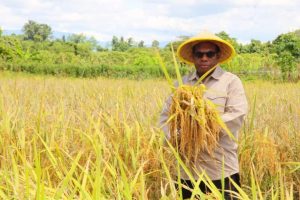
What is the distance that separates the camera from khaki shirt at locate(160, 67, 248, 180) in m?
1.94

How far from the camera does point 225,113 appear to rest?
1914mm

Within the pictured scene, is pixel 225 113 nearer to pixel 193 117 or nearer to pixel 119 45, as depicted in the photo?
pixel 193 117

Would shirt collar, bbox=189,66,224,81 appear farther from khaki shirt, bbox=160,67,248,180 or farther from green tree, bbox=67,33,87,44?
green tree, bbox=67,33,87,44

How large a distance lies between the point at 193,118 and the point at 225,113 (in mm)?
436

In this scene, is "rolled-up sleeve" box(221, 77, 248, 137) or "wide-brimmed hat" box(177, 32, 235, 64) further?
"wide-brimmed hat" box(177, 32, 235, 64)

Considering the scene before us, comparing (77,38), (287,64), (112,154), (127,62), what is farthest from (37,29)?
(112,154)

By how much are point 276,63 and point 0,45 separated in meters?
12.3

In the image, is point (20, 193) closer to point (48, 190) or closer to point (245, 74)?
point (48, 190)

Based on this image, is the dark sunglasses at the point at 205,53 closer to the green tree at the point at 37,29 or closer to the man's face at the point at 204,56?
the man's face at the point at 204,56

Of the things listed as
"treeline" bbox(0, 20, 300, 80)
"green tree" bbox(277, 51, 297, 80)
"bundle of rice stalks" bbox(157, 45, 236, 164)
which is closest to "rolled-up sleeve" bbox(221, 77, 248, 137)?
"bundle of rice stalks" bbox(157, 45, 236, 164)

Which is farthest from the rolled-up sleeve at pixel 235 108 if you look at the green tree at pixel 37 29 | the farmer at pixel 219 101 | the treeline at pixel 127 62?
the green tree at pixel 37 29

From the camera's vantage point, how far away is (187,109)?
A: 1545 millimetres

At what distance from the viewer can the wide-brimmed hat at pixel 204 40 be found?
207cm

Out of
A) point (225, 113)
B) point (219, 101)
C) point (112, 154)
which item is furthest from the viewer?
point (112, 154)
